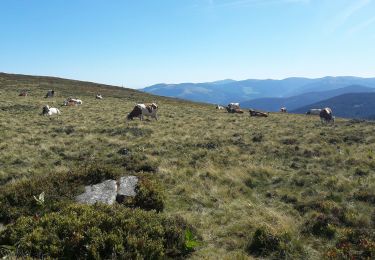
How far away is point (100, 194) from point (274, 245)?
16.2 ft

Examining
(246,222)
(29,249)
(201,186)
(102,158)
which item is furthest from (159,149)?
(29,249)

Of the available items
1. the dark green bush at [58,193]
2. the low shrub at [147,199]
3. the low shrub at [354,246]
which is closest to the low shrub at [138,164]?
the dark green bush at [58,193]

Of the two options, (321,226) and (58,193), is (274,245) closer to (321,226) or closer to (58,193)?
(321,226)

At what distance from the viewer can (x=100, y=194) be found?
10797 mm

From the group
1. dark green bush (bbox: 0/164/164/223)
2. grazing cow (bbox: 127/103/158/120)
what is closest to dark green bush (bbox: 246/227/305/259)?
dark green bush (bbox: 0/164/164/223)

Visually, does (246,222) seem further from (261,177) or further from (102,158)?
(102,158)

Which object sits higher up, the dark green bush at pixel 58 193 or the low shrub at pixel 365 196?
the dark green bush at pixel 58 193

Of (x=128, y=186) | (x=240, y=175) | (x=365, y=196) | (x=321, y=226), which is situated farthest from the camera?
(x=240, y=175)

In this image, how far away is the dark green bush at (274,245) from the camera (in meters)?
8.22

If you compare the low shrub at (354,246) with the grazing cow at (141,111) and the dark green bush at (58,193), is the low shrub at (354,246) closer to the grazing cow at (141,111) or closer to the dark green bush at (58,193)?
the dark green bush at (58,193)

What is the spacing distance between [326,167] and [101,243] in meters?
11.6

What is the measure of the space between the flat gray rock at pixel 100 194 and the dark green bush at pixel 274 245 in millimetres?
3831

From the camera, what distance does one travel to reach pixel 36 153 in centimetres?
1809

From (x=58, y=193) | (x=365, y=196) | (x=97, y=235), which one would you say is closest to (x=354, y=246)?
(x=365, y=196)
